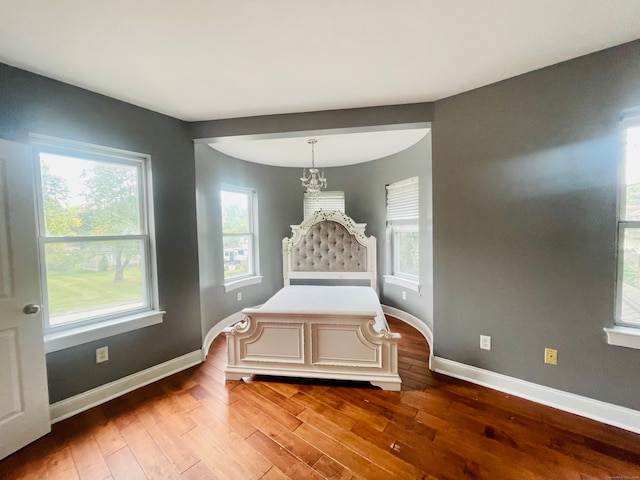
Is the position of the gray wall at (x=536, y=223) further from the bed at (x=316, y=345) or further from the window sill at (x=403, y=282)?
the window sill at (x=403, y=282)

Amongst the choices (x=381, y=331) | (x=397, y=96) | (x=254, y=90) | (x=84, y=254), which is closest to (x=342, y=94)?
(x=397, y=96)

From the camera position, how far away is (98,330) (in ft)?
6.52

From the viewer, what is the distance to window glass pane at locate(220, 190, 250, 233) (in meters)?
3.60

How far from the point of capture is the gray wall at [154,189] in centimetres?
174

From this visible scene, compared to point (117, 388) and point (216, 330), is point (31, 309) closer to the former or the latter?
point (117, 388)

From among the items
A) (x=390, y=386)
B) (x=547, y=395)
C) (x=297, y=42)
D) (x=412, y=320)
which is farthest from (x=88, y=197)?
(x=547, y=395)

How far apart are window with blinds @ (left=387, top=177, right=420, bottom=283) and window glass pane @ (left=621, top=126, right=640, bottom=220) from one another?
181cm

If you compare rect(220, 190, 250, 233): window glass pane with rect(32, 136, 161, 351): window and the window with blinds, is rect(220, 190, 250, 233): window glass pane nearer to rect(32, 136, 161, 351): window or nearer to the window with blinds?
rect(32, 136, 161, 351): window

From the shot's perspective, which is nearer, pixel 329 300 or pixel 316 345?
pixel 316 345

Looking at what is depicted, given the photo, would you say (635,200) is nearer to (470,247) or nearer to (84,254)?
(470,247)

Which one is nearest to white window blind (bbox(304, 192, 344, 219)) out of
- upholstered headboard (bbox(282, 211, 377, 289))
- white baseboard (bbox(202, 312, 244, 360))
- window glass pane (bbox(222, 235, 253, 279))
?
upholstered headboard (bbox(282, 211, 377, 289))

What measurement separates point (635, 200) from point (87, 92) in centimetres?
396

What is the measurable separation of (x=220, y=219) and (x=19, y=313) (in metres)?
2.05

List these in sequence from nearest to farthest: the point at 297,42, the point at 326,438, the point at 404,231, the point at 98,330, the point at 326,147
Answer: the point at 297,42 → the point at 326,438 → the point at 98,330 → the point at 326,147 → the point at 404,231
